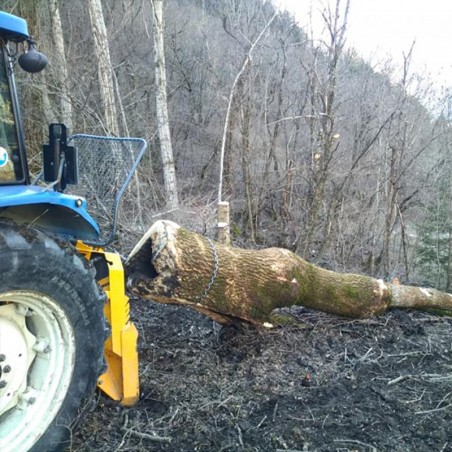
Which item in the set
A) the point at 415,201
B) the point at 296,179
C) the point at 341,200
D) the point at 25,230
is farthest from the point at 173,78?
the point at 25,230

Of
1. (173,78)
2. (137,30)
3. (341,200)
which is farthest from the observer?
(173,78)

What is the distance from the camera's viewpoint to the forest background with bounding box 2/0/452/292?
9.92 meters

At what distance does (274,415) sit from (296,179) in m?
10.7

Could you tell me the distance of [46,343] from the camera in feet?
7.95

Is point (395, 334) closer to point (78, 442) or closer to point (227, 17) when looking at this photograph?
point (78, 442)

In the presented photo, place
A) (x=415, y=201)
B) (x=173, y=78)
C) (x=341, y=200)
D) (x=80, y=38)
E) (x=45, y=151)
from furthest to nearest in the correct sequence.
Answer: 1. (x=173, y=78)
2. (x=415, y=201)
3. (x=80, y=38)
4. (x=341, y=200)
5. (x=45, y=151)

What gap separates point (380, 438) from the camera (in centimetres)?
283

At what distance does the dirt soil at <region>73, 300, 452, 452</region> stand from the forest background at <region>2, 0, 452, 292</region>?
14.9 feet

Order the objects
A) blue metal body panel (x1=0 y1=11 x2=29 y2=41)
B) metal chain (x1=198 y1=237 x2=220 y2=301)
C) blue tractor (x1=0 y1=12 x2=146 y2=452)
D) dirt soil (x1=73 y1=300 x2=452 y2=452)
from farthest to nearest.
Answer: metal chain (x1=198 y1=237 x2=220 y2=301), dirt soil (x1=73 y1=300 x2=452 y2=452), blue metal body panel (x1=0 y1=11 x2=29 y2=41), blue tractor (x1=0 y1=12 x2=146 y2=452)

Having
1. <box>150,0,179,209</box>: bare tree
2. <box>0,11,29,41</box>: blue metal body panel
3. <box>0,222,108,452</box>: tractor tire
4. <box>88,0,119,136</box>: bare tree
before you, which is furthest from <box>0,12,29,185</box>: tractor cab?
<box>150,0,179,209</box>: bare tree

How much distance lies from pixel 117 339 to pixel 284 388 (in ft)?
4.50

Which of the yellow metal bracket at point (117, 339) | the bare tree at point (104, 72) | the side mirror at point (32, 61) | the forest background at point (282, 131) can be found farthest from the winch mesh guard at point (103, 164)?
the bare tree at point (104, 72)

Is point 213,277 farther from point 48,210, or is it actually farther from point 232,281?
point 48,210

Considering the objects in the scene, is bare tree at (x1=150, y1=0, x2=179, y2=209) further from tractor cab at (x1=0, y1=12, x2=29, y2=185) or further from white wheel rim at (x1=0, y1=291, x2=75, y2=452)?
white wheel rim at (x1=0, y1=291, x2=75, y2=452)
